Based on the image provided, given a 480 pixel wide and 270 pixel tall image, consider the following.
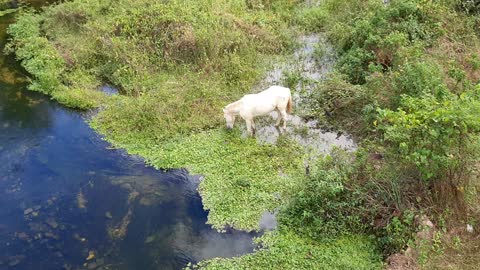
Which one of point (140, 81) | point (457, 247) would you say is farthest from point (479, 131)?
point (140, 81)

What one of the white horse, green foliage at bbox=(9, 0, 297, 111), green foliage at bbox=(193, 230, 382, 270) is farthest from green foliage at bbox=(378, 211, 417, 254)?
green foliage at bbox=(9, 0, 297, 111)

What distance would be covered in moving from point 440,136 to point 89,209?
7.78 m

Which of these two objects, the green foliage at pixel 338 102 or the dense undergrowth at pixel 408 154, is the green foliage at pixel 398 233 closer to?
the dense undergrowth at pixel 408 154

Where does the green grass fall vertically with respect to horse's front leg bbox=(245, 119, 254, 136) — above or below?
below

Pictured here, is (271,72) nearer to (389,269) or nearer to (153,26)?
(153,26)

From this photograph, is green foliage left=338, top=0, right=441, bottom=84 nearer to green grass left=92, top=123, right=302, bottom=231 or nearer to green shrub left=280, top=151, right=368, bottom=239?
green grass left=92, top=123, right=302, bottom=231

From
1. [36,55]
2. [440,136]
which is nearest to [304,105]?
[440,136]

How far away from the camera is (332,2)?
1864 cm

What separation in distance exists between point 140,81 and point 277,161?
6096mm

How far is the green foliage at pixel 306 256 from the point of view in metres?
8.36

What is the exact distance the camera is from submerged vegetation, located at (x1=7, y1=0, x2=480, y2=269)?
8.42m

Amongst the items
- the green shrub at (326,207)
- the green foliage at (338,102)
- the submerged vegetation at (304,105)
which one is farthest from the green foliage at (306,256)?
the green foliage at (338,102)

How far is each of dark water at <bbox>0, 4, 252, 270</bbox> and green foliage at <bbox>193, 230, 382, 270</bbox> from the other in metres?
0.43

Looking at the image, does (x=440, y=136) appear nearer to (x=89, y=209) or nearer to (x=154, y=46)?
(x=89, y=209)
